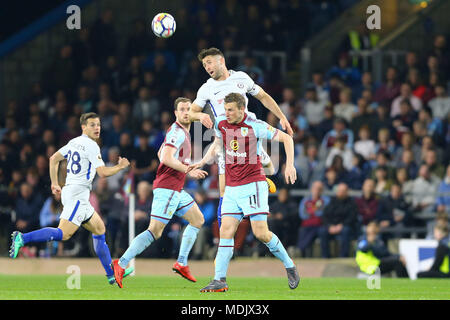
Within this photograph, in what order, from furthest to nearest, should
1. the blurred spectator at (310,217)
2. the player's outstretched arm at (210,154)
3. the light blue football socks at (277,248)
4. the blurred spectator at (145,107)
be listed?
the blurred spectator at (145,107), the blurred spectator at (310,217), the player's outstretched arm at (210,154), the light blue football socks at (277,248)

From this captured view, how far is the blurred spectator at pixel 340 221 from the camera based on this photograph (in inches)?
672

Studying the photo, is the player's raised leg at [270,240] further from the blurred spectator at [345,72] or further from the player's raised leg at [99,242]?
the blurred spectator at [345,72]

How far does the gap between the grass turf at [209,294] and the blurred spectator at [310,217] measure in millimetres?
2933

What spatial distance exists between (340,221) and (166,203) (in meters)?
5.39

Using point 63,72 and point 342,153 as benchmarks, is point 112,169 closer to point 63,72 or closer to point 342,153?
point 342,153

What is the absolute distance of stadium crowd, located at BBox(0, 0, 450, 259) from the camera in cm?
1756

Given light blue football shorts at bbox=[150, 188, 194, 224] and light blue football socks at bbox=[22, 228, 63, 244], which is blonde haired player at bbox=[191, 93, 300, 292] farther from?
light blue football socks at bbox=[22, 228, 63, 244]

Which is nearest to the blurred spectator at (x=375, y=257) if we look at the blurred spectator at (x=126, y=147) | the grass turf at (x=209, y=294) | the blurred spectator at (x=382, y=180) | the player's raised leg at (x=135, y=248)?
the blurred spectator at (x=382, y=180)

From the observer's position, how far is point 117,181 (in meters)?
18.9

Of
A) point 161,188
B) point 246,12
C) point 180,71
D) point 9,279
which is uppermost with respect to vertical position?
point 246,12

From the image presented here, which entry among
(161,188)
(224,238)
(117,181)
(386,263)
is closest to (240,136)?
(224,238)

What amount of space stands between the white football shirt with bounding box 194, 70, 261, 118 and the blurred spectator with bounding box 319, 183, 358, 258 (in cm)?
545

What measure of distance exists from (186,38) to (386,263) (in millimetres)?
8518

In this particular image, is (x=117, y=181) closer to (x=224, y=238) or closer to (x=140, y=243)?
(x=140, y=243)
